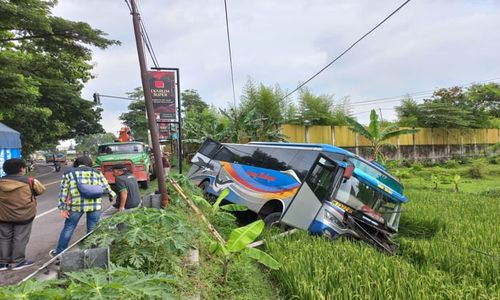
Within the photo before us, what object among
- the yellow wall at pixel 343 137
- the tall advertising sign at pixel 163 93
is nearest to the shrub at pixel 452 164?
the yellow wall at pixel 343 137

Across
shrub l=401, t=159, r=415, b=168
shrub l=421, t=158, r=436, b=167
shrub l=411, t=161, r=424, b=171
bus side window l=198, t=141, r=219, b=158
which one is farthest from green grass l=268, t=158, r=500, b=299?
shrub l=421, t=158, r=436, b=167

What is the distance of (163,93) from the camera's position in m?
11.2

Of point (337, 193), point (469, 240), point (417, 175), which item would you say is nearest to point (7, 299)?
point (337, 193)

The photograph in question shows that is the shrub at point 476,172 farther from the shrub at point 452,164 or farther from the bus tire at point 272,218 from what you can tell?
the bus tire at point 272,218

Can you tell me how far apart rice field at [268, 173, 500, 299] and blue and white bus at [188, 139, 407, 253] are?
1.41 feet

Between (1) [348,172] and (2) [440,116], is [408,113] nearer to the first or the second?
(2) [440,116]

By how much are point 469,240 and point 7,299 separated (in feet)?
23.5

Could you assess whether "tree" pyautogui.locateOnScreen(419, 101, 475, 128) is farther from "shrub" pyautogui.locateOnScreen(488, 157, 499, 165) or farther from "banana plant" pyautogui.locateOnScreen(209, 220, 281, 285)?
"banana plant" pyautogui.locateOnScreen(209, 220, 281, 285)

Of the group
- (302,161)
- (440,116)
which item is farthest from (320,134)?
(302,161)

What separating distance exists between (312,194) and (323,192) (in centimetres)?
28

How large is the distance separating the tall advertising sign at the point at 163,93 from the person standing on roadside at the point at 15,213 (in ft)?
19.1

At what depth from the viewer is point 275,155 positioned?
9289 millimetres

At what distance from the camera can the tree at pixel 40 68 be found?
16531mm

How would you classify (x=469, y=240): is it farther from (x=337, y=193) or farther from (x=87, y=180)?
(x=87, y=180)
